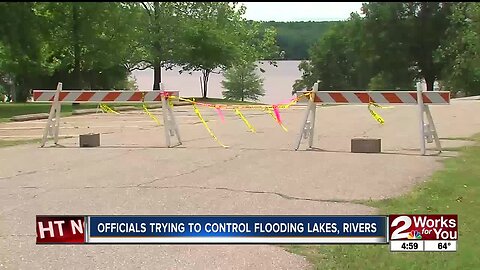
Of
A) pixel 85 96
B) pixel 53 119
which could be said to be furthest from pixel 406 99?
Result: pixel 53 119

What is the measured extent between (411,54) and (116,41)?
30.7 metres

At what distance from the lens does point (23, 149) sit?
13430 mm

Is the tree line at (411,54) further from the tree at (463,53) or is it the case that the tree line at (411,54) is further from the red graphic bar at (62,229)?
the red graphic bar at (62,229)

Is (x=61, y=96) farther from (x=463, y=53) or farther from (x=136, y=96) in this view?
(x=463, y=53)

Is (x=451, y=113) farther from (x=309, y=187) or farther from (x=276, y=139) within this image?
(x=309, y=187)

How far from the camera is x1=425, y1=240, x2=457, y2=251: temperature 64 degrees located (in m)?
4.76

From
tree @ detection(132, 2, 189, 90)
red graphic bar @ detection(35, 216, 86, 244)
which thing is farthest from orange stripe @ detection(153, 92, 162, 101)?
red graphic bar @ detection(35, 216, 86, 244)

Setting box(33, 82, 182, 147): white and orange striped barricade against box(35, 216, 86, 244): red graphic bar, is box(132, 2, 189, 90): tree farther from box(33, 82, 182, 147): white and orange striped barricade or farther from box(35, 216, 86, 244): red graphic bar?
box(33, 82, 182, 147): white and orange striped barricade

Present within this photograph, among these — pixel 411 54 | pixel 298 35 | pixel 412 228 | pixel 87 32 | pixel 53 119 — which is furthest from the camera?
pixel 411 54

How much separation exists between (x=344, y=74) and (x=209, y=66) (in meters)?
23.9

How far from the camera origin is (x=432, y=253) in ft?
16.7

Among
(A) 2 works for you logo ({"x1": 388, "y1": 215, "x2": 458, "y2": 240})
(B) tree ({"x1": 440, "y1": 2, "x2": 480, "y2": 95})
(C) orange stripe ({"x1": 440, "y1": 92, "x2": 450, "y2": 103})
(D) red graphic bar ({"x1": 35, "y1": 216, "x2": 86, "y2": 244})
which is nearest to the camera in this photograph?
(A) 2 works for you logo ({"x1": 388, "y1": 215, "x2": 458, "y2": 240})

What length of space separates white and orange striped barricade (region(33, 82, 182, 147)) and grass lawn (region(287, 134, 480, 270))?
18.4 ft

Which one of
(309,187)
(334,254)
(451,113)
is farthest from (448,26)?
(334,254)
